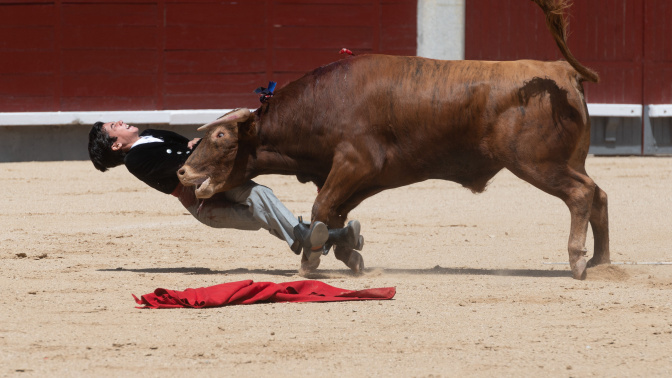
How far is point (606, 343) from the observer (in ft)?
15.5

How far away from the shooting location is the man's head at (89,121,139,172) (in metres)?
6.79

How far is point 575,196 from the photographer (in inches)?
252

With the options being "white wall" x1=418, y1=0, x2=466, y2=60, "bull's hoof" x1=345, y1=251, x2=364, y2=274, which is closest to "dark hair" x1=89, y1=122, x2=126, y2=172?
"bull's hoof" x1=345, y1=251, x2=364, y2=274

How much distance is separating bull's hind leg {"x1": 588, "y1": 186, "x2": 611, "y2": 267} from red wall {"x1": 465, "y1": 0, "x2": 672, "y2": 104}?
25.9 feet

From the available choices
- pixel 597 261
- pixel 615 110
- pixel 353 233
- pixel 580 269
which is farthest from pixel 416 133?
pixel 615 110

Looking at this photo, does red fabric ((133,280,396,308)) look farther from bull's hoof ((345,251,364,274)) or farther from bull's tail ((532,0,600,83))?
bull's tail ((532,0,600,83))

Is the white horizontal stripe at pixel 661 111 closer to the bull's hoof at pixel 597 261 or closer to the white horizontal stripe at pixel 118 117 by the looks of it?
the white horizontal stripe at pixel 118 117

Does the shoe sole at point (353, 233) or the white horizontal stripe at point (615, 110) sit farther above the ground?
the white horizontal stripe at point (615, 110)

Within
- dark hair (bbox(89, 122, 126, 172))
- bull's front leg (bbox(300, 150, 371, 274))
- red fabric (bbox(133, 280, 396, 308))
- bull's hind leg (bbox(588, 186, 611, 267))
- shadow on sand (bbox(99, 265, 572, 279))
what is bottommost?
shadow on sand (bbox(99, 265, 572, 279))

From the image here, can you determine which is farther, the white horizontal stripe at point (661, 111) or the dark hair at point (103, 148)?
the white horizontal stripe at point (661, 111)

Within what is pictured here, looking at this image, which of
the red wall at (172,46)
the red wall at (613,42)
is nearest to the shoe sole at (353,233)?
the red wall at (172,46)

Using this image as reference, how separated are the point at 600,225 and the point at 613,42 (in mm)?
8444

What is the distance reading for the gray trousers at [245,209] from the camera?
653cm

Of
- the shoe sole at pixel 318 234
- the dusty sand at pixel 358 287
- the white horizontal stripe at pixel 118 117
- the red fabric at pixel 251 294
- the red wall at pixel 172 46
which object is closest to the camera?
the dusty sand at pixel 358 287
